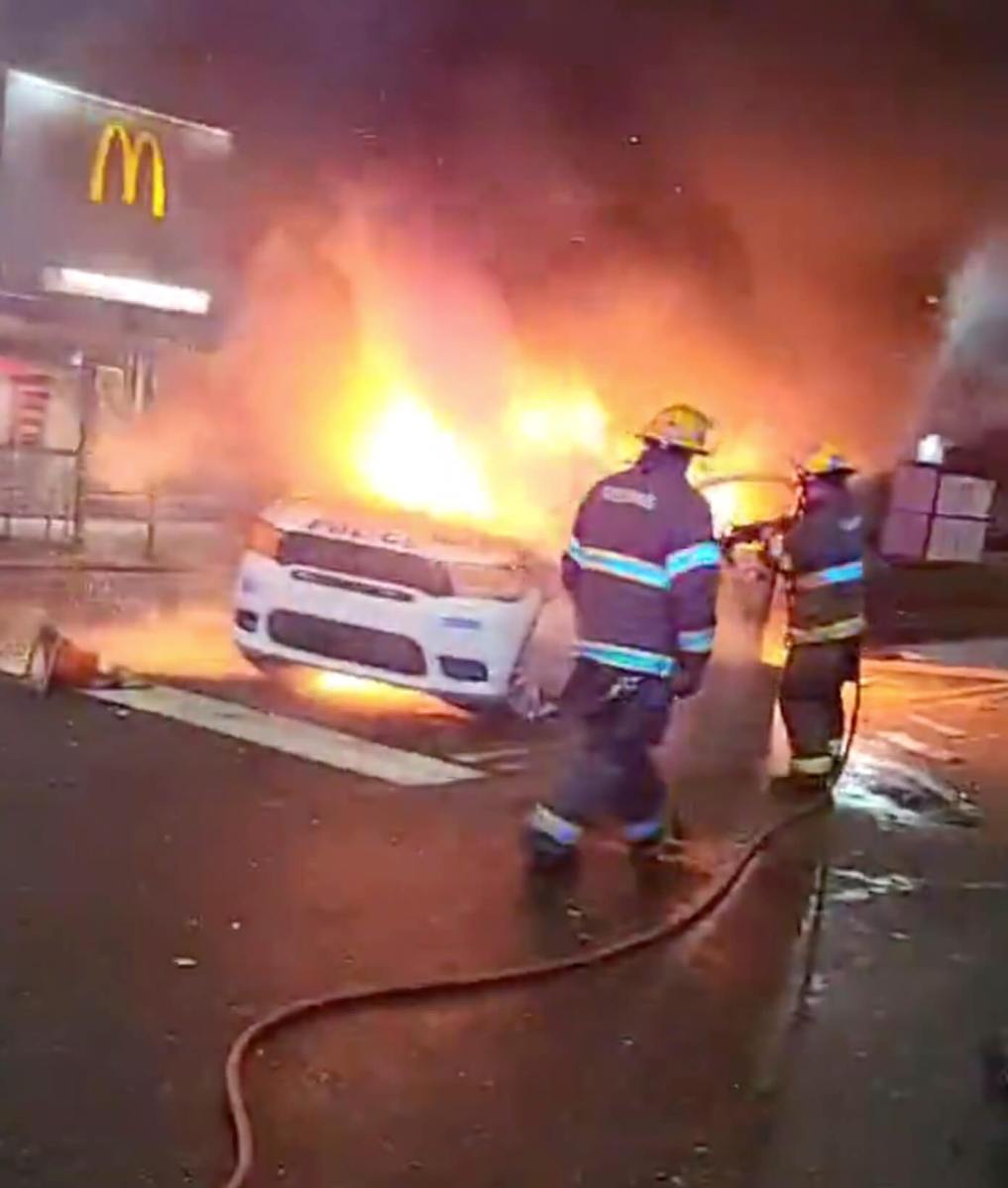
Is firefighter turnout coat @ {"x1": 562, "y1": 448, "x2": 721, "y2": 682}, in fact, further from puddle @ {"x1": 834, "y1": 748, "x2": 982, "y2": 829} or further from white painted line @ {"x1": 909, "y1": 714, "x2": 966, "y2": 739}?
white painted line @ {"x1": 909, "y1": 714, "x2": 966, "y2": 739}

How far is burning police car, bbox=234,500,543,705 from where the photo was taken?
8.73 meters

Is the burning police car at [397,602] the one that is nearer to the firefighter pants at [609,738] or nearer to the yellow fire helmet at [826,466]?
the yellow fire helmet at [826,466]

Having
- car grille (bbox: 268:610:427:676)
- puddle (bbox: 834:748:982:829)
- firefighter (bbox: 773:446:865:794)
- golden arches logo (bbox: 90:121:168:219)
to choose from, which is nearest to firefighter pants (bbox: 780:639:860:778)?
firefighter (bbox: 773:446:865:794)

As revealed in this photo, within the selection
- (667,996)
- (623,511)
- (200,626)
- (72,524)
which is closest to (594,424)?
(72,524)

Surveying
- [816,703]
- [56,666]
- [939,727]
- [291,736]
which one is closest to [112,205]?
[939,727]

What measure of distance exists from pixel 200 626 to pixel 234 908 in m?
7.05

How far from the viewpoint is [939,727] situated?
11.6 meters

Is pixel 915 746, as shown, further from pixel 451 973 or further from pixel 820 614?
pixel 451 973

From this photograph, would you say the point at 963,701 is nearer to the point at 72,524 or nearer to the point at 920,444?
the point at 72,524

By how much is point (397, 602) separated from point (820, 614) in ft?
6.55

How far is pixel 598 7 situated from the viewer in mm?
13875

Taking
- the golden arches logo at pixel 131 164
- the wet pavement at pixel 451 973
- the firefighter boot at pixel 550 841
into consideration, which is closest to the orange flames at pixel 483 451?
the wet pavement at pixel 451 973

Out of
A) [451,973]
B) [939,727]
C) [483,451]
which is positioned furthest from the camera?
[483,451]

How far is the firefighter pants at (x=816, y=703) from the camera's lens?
335 inches
